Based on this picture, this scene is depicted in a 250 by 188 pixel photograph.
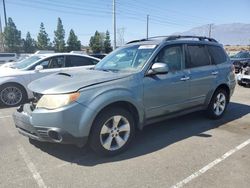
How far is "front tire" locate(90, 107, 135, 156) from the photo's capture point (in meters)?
3.89

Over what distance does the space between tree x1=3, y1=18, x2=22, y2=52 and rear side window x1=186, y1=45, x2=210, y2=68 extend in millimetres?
61887

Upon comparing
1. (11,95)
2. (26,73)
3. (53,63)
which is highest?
(53,63)

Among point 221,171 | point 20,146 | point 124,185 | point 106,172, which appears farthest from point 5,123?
point 221,171

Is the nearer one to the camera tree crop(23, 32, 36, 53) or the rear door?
the rear door

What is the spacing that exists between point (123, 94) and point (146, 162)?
105 centimetres

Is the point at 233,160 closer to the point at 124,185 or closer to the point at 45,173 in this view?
the point at 124,185

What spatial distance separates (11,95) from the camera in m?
7.72

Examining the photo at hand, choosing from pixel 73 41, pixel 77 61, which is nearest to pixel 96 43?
pixel 73 41

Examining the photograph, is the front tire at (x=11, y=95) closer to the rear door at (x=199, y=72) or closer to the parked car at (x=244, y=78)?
the rear door at (x=199, y=72)

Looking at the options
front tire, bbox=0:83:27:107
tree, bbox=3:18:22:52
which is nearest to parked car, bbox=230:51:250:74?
front tire, bbox=0:83:27:107

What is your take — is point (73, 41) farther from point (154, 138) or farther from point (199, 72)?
point (154, 138)

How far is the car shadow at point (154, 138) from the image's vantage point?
4.10m

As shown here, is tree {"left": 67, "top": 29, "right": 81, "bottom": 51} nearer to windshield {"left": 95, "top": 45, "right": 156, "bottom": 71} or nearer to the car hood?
windshield {"left": 95, "top": 45, "right": 156, "bottom": 71}

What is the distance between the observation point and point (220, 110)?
6227mm
